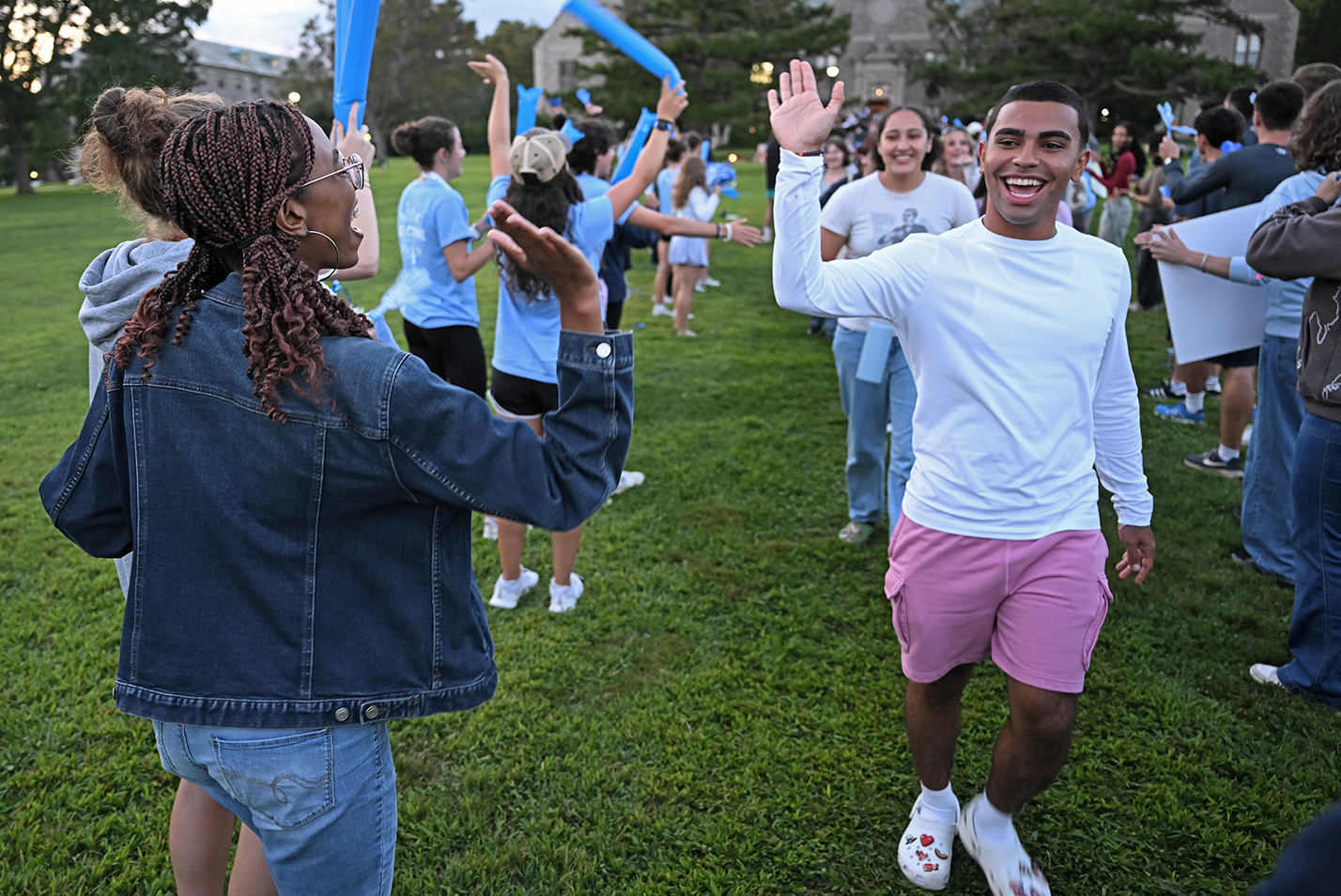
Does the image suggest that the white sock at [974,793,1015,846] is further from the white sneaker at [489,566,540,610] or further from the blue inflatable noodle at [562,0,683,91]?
the blue inflatable noodle at [562,0,683,91]

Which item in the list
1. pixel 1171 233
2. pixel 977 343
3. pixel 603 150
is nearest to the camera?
pixel 977 343

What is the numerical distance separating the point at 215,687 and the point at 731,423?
20.0 ft

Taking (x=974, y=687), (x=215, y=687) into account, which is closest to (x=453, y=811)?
(x=215, y=687)

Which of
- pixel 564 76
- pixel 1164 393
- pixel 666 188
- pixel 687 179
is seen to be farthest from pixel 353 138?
pixel 564 76

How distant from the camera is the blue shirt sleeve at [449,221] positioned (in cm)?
466

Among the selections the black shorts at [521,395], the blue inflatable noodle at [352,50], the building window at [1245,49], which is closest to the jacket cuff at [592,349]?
the blue inflatable noodle at [352,50]

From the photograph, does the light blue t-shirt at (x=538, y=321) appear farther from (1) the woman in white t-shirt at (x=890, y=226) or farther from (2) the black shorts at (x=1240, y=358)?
(2) the black shorts at (x=1240, y=358)

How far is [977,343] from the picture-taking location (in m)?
2.47

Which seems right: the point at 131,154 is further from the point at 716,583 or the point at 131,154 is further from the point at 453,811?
the point at 716,583

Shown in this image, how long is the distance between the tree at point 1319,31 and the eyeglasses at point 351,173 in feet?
193

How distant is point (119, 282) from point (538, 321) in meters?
2.26

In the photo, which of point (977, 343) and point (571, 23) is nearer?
point (977, 343)

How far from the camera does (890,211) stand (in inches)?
185

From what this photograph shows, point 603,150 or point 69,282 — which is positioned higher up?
point 603,150
